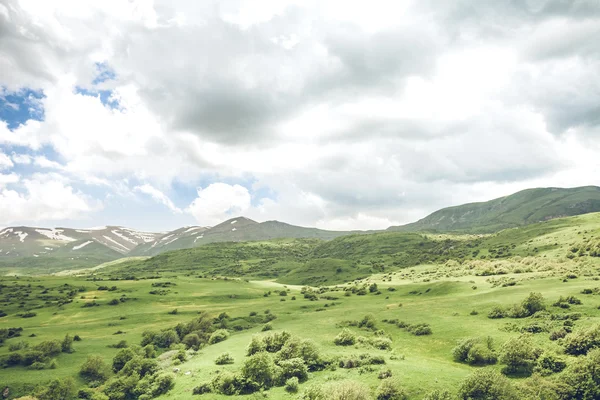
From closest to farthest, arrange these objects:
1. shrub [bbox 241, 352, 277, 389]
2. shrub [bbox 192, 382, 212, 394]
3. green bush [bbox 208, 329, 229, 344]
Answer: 1. shrub [bbox 241, 352, 277, 389]
2. shrub [bbox 192, 382, 212, 394]
3. green bush [bbox 208, 329, 229, 344]

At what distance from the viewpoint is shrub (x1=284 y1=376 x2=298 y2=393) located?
126ft

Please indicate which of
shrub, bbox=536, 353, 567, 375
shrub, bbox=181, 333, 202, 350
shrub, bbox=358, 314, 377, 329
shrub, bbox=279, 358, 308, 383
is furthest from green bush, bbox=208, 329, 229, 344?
shrub, bbox=536, 353, 567, 375

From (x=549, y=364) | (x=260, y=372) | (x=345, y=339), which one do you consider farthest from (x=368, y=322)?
(x=549, y=364)

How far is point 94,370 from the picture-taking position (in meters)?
58.7

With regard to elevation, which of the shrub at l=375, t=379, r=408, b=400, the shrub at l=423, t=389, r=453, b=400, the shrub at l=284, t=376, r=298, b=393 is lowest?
the shrub at l=284, t=376, r=298, b=393

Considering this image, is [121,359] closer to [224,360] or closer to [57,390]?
[57,390]

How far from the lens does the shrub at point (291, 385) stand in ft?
126

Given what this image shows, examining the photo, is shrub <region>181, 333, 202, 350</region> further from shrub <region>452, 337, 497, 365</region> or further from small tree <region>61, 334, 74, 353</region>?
shrub <region>452, 337, 497, 365</region>

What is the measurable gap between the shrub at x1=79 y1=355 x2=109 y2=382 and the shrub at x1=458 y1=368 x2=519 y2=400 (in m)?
56.3

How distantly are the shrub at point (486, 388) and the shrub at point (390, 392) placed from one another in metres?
5.23

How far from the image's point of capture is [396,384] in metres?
33.5

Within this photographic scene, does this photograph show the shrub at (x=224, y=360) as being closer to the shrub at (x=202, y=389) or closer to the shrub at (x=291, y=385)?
the shrub at (x=202, y=389)

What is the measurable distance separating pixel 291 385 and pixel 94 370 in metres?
40.7

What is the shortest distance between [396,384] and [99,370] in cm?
5256
